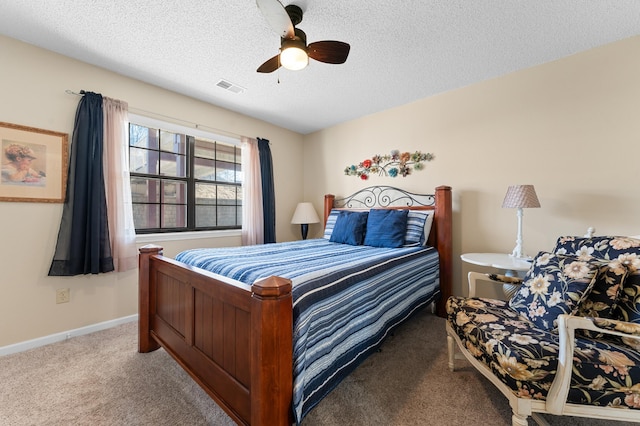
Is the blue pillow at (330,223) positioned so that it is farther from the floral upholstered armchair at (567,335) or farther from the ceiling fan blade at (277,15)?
the ceiling fan blade at (277,15)

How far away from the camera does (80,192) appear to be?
231 cm

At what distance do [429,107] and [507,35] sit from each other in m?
1.10

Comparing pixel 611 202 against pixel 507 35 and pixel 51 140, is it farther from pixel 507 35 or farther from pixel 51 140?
pixel 51 140

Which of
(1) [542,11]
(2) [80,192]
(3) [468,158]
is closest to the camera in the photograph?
(1) [542,11]

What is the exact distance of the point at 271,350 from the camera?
41.6 inches

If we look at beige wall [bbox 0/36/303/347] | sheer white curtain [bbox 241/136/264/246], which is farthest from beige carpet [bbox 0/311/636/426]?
sheer white curtain [bbox 241/136/264/246]

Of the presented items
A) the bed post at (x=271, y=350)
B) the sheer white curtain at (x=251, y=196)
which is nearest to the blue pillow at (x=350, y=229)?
the sheer white curtain at (x=251, y=196)

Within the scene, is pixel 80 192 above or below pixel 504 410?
above

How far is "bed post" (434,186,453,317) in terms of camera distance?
281cm

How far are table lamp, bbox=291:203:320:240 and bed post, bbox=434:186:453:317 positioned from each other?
6.10 ft

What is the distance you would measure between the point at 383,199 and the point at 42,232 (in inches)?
139

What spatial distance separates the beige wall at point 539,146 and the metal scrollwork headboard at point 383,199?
118 mm

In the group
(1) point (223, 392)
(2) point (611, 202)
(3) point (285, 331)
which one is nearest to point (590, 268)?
(2) point (611, 202)

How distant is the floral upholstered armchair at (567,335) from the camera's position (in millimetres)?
1107
